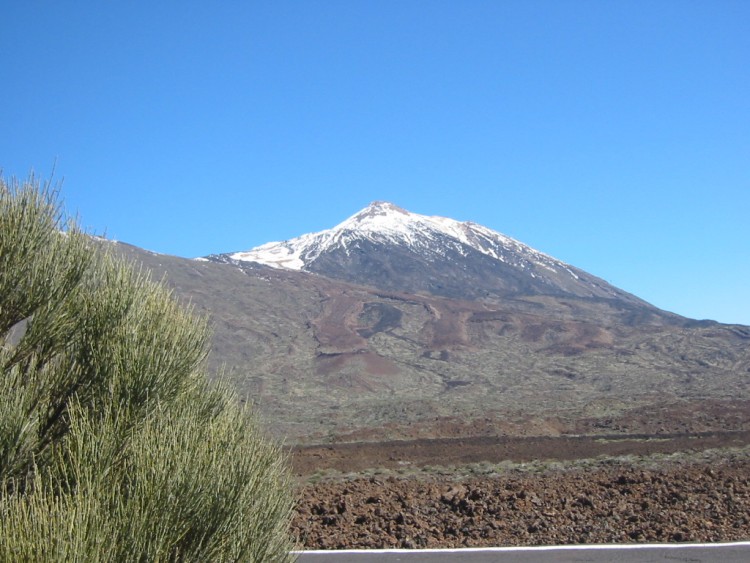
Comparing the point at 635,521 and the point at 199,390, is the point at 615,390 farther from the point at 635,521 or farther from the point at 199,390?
the point at 199,390

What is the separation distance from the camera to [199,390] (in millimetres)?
5531

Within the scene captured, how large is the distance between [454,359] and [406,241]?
7543 centimetres

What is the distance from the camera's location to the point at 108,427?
13.5 ft

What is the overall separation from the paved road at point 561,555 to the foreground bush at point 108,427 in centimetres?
264

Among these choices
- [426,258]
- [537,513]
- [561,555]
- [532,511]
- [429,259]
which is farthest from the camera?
[426,258]

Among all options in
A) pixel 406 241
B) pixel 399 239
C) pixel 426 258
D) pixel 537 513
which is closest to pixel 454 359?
pixel 537 513

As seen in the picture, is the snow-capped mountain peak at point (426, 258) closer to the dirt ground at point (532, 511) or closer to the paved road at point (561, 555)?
the dirt ground at point (532, 511)

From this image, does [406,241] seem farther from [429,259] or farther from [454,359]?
[454,359]

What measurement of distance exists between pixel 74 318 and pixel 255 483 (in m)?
1.69

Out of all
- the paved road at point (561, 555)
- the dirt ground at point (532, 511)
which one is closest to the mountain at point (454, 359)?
the paved road at point (561, 555)

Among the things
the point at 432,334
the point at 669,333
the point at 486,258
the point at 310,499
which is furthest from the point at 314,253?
the point at 310,499

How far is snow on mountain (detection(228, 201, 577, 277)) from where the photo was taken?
125 metres

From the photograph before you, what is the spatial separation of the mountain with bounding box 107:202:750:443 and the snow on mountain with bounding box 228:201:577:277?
75.6 feet

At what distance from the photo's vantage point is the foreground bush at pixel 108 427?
137 inches
